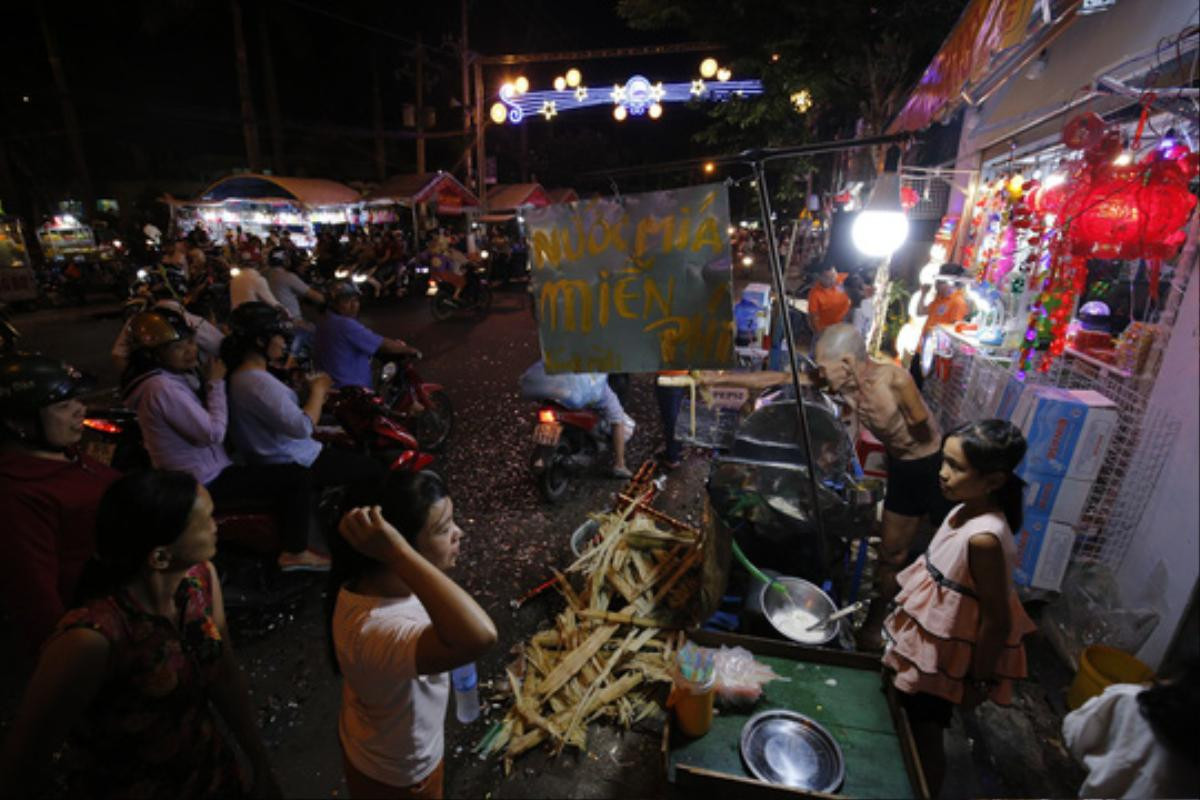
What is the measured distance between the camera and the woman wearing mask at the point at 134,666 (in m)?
1.61

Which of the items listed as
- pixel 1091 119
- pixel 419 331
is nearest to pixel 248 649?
pixel 1091 119

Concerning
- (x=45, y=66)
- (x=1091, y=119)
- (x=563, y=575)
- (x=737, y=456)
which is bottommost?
(x=563, y=575)

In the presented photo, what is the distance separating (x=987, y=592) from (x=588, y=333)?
90.4 inches

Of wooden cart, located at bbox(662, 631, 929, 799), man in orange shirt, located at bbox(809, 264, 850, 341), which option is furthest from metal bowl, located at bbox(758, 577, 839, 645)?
man in orange shirt, located at bbox(809, 264, 850, 341)

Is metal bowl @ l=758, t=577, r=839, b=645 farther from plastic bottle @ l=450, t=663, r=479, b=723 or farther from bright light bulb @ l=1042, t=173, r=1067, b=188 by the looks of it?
bright light bulb @ l=1042, t=173, r=1067, b=188

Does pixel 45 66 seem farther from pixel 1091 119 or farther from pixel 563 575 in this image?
pixel 1091 119

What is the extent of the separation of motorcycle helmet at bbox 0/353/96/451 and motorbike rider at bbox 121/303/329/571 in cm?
91

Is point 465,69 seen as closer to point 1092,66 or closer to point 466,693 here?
point 1092,66

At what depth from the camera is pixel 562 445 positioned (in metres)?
5.93

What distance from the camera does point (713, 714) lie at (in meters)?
3.03

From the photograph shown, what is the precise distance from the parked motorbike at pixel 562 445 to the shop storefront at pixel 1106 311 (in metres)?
3.74

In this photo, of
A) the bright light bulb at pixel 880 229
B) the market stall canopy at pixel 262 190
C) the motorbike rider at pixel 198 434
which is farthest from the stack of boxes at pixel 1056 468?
the market stall canopy at pixel 262 190

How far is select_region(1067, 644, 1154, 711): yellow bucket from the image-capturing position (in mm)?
3092

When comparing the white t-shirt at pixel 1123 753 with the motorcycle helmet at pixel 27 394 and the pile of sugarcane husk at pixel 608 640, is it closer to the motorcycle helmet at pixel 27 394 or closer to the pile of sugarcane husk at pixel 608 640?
the pile of sugarcane husk at pixel 608 640
